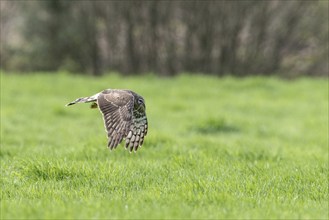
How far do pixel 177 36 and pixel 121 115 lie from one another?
45.6 ft

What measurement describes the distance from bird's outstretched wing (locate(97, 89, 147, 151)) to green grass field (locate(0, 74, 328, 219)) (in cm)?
41

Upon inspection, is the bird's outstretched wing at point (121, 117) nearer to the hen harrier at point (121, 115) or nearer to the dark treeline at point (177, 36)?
the hen harrier at point (121, 115)

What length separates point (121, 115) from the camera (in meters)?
5.24

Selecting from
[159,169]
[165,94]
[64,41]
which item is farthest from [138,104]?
[64,41]

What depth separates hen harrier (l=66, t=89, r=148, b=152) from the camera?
16.9 ft

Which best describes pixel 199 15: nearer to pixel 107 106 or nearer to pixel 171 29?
pixel 171 29

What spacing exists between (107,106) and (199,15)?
13205 millimetres

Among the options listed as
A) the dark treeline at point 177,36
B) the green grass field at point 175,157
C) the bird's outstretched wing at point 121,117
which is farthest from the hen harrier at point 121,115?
the dark treeline at point 177,36

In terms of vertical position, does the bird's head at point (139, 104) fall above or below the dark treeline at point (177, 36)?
above

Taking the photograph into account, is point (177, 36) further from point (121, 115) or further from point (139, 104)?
point (121, 115)

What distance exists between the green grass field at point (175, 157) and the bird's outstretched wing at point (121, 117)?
1.36 ft

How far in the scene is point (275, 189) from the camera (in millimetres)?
5305

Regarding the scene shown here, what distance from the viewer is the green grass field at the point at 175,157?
4574mm

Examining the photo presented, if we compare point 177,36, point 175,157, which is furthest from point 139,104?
point 177,36
